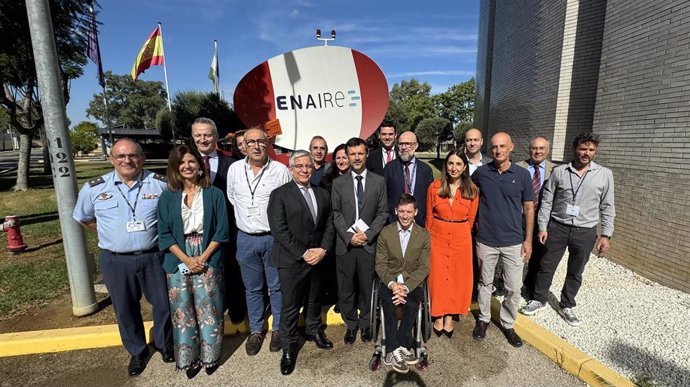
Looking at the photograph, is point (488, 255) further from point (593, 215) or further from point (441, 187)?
point (593, 215)

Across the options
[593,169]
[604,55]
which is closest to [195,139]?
[593,169]

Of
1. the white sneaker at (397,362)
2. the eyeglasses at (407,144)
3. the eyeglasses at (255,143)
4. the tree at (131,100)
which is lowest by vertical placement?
the white sneaker at (397,362)

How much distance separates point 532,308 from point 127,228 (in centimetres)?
405

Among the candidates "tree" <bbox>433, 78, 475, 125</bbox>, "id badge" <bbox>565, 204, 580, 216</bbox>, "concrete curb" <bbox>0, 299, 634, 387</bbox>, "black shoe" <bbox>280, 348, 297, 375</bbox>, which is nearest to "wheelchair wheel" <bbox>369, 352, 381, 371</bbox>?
"black shoe" <bbox>280, 348, 297, 375</bbox>

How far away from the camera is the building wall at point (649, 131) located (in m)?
4.12

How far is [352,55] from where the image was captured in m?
5.80

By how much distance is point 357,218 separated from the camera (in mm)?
3078

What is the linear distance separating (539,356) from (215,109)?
25.1 metres

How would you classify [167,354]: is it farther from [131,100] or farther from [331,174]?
[131,100]

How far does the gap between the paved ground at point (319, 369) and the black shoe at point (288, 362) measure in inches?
1.8

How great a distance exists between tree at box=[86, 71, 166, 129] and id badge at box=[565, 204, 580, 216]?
78228mm

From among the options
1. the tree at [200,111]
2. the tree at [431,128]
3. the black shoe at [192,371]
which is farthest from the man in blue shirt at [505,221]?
the tree at [431,128]

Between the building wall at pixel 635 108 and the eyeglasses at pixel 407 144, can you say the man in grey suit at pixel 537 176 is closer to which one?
the eyeglasses at pixel 407 144

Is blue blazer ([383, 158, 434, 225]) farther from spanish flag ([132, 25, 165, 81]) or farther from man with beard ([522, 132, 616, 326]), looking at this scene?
spanish flag ([132, 25, 165, 81])
